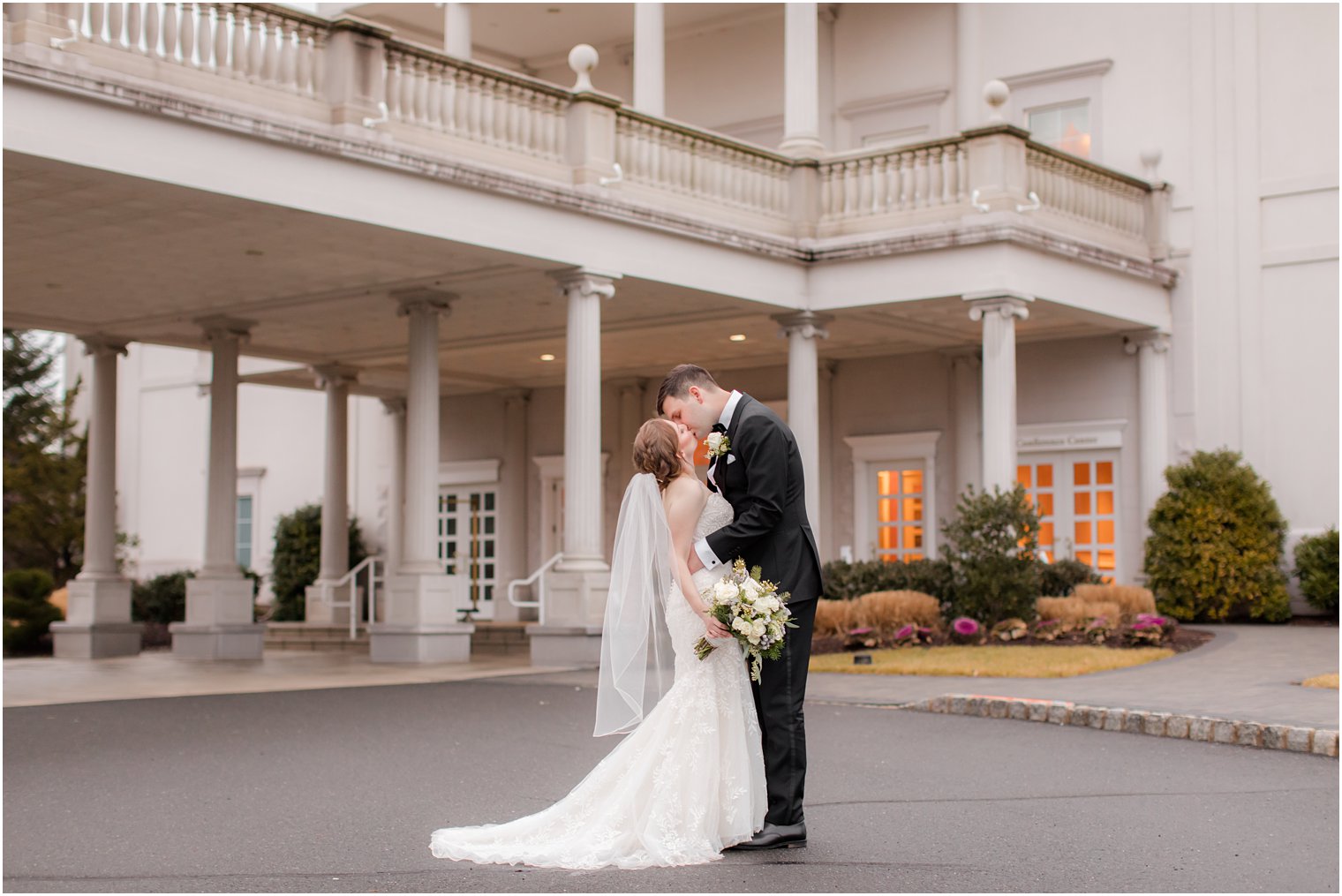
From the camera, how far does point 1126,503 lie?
21219 millimetres

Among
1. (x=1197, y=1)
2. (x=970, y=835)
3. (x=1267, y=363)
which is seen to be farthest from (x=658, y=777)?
(x=1197, y=1)

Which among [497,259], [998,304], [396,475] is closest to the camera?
[497,259]

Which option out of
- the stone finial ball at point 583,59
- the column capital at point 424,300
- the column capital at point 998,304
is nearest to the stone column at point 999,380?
the column capital at point 998,304

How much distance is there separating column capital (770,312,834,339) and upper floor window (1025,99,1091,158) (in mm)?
4916

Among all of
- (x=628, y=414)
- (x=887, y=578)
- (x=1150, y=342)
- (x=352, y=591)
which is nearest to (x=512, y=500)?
(x=628, y=414)

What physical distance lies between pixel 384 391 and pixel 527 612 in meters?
4.55

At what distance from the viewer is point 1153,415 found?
20703mm

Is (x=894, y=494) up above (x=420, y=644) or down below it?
above

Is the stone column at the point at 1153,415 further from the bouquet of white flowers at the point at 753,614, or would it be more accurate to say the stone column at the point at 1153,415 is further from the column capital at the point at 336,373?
the bouquet of white flowers at the point at 753,614

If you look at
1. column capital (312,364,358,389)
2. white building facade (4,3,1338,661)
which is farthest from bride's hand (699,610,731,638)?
column capital (312,364,358,389)

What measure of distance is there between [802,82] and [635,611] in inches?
547

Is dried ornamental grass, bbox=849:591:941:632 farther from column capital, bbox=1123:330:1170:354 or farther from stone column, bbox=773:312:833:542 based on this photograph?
column capital, bbox=1123:330:1170:354

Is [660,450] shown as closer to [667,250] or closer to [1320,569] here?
[667,250]

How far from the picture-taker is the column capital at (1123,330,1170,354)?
67.8ft
